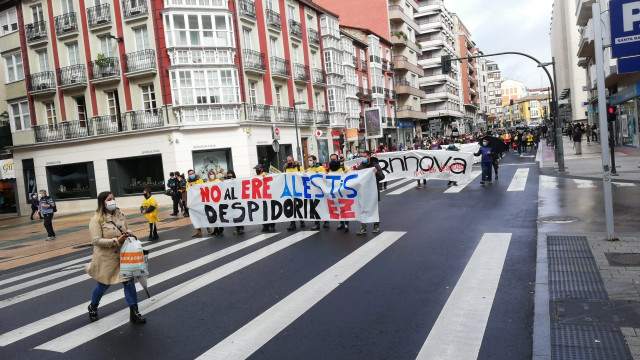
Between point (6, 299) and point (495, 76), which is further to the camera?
point (495, 76)

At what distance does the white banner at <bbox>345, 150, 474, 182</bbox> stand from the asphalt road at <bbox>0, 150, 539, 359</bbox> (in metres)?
7.80

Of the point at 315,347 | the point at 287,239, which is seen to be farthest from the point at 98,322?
the point at 287,239

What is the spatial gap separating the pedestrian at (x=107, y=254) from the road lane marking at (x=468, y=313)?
3.64 metres

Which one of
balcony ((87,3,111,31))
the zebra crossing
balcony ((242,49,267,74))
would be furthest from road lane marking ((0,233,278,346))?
balcony ((87,3,111,31))

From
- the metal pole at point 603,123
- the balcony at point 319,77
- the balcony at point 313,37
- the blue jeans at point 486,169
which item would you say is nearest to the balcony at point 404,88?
the balcony at point 319,77

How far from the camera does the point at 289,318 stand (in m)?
5.93

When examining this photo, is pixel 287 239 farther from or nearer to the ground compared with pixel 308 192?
nearer to the ground

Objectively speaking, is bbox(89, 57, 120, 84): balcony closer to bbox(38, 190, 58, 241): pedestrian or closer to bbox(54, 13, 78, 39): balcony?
bbox(54, 13, 78, 39): balcony

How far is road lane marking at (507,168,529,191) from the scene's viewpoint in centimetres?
1712

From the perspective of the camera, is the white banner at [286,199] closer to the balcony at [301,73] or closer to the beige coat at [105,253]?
the beige coat at [105,253]

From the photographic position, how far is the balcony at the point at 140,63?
2800cm

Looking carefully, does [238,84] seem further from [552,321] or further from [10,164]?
[552,321]

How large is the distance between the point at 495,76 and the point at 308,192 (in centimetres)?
18959

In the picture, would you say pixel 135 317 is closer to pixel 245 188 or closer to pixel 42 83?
pixel 245 188
